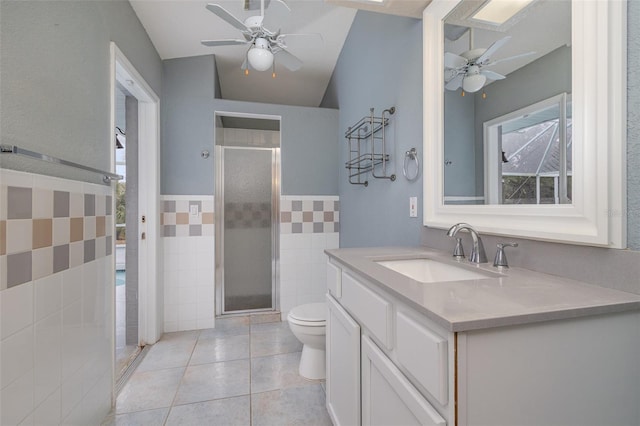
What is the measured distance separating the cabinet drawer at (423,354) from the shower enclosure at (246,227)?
2384 mm

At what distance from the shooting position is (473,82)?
4.22 ft

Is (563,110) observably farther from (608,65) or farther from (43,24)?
(43,24)

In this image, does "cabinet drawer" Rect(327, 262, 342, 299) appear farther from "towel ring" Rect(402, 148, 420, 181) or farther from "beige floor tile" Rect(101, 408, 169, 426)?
"beige floor tile" Rect(101, 408, 169, 426)

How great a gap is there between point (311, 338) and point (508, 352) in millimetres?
1424

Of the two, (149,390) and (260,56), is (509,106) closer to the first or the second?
(260,56)

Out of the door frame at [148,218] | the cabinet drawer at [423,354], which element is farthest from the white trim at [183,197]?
the cabinet drawer at [423,354]

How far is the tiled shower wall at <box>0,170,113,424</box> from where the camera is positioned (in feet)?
2.99

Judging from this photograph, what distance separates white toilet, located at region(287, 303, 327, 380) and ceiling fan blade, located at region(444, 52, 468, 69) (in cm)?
157

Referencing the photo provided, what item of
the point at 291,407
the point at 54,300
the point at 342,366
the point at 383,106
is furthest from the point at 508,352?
the point at 383,106

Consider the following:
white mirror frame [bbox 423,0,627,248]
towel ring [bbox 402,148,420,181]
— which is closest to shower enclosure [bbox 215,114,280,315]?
towel ring [bbox 402,148,420,181]

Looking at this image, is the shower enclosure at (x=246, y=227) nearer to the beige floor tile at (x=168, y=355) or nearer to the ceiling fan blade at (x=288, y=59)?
the beige floor tile at (x=168, y=355)

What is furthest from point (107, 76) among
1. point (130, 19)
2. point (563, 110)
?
point (563, 110)

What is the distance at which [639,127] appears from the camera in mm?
729

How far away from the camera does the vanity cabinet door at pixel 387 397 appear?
27.6 inches
